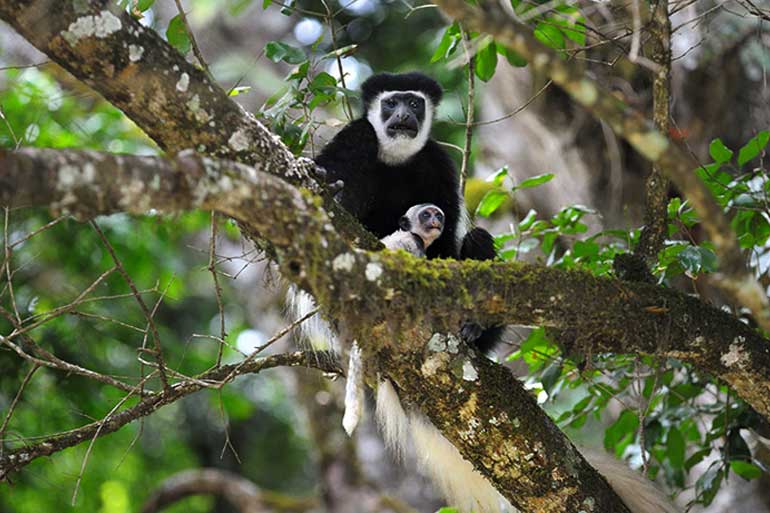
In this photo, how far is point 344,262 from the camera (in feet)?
5.97

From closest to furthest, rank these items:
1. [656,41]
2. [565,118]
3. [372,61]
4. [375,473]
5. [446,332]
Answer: [446,332], [656,41], [565,118], [375,473], [372,61]

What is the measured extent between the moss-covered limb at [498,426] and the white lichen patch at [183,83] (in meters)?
0.80

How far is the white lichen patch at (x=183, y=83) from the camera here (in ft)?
6.28

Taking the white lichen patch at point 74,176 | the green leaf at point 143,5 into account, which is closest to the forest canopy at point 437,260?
the white lichen patch at point 74,176

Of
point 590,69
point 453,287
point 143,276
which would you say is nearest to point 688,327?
point 453,287

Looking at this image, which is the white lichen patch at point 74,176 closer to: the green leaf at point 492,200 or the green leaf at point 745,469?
the green leaf at point 492,200

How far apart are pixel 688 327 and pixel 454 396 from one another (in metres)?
0.65

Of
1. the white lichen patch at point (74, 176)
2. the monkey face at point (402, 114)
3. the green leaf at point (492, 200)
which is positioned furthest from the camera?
the monkey face at point (402, 114)

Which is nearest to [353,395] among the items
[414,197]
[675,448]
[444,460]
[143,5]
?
[444,460]

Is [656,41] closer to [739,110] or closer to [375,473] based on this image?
[739,110]

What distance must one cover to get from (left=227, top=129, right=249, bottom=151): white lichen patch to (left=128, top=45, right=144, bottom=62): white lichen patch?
0.27m

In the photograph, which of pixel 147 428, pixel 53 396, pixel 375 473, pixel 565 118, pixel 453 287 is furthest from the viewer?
pixel 147 428

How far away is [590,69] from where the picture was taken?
486 centimetres

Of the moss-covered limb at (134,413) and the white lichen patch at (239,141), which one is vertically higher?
the white lichen patch at (239,141)
